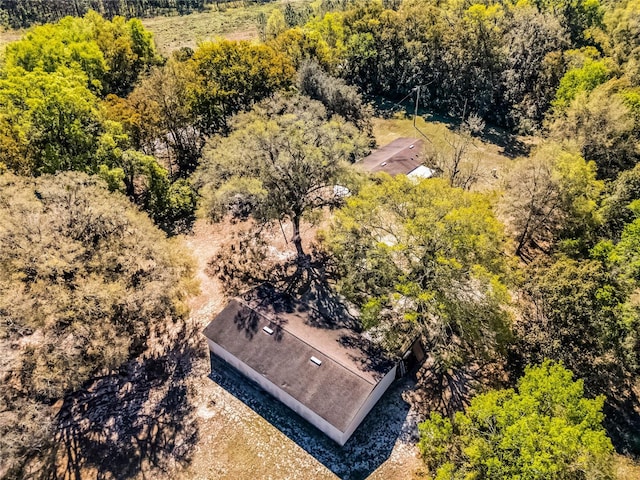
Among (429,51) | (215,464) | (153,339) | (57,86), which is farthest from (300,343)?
(429,51)

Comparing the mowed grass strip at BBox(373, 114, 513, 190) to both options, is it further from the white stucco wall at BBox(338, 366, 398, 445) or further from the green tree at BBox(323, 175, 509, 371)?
the white stucco wall at BBox(338, 366, 398, 445)

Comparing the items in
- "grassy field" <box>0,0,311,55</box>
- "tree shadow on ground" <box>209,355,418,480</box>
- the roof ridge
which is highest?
"grassy field" <box>0,0,311,55</box>

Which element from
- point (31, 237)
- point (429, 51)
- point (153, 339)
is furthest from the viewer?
point (429, 51)

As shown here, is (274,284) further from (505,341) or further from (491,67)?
(491,67)

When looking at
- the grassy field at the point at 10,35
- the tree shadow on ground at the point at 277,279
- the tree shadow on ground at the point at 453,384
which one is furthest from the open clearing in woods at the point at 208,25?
the tree shadow on ground at the point at 453,384

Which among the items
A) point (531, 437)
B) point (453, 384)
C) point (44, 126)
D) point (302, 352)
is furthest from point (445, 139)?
point (44, 126)

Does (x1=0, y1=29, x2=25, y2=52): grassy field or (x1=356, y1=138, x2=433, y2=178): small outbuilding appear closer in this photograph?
(x1=356, y1=138, x2=433, y2=178): small outbuilding

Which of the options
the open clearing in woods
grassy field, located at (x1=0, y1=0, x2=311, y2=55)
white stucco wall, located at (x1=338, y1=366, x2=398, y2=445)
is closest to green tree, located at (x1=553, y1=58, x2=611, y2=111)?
white stucco wall, located at (x1=338, y1=366, x2=398, y2=445)
